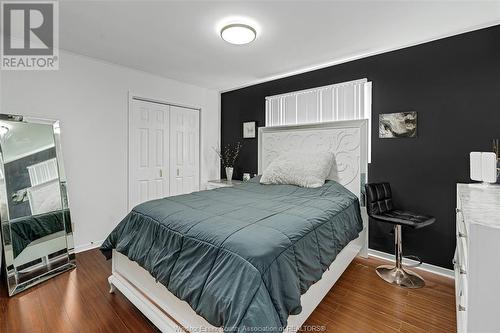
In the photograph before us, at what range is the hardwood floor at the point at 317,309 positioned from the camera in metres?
1.76

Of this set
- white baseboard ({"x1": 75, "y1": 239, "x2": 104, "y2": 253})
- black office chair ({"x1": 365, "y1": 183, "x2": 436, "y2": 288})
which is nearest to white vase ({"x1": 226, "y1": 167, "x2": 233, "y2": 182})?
white baseboard ({"x1": 75, "y1": 239, "x2": 104, "y2": 253})

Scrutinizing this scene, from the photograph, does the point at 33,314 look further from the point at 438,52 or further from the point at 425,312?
the point at 438,52

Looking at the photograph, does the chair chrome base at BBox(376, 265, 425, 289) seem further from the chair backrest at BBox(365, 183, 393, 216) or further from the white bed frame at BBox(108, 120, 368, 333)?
the chair backrest at BBox(365, 183, 393, 216)

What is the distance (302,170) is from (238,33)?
165 centimetres

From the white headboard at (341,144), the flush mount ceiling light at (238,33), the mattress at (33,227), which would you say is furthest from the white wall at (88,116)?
the white headboard at (341,144)

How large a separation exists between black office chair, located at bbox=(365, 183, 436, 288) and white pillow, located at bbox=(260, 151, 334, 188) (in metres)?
0.57

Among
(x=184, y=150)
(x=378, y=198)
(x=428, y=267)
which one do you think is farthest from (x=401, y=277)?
(x=184, y=150)

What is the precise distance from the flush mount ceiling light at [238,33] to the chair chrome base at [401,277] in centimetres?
273

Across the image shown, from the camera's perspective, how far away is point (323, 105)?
11.1ft

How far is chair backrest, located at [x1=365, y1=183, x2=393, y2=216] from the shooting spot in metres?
2.48

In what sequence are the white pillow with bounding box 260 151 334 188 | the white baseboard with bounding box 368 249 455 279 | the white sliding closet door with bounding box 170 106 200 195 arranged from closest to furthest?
the white baseboard with bounding box 368 249 455 279
the white pillow with bounding box 260 151 334 188
the white sliding closet door with bounding box 170 106 200 195

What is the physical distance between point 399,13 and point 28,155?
3.77 meters

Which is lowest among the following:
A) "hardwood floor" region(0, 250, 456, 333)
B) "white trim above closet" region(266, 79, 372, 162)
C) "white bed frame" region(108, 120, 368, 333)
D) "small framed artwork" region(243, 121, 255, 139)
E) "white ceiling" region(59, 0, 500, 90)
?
"hardwood floor" region(0, 250, 456, 333)

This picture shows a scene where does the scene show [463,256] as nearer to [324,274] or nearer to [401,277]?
[324,274]
